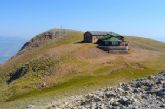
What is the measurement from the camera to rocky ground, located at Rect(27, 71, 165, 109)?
39125 millimetres

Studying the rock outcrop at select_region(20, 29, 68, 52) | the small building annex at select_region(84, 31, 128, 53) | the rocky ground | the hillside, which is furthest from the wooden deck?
the rocky ground

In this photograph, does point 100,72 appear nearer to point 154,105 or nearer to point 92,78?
point 92,78

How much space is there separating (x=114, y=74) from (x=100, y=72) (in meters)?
3.87

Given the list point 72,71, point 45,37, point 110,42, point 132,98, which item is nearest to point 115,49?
point 110,42

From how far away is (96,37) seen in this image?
442ft

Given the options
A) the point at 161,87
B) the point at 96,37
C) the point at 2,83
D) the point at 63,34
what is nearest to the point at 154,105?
the point at 161,87

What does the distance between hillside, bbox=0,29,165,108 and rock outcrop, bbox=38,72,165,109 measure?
2620cm

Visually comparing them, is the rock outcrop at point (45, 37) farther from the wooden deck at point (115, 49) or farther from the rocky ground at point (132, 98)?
the rocky ground at point (132, 98)

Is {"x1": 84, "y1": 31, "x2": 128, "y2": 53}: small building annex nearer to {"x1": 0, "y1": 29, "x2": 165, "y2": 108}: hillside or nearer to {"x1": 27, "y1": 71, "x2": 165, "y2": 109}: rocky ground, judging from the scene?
{"x1": 0, "y1": 29, "x2": 165, "y2": 108}: hillside

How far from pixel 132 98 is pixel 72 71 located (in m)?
58.3

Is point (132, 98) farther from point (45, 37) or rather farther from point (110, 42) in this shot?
point (45, 37)

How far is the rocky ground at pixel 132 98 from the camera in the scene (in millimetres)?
39125

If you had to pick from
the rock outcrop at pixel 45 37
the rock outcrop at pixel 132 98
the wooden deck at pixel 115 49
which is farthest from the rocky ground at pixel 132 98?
the rock outcrop at pixel 45 37

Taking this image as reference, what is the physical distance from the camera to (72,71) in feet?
323
